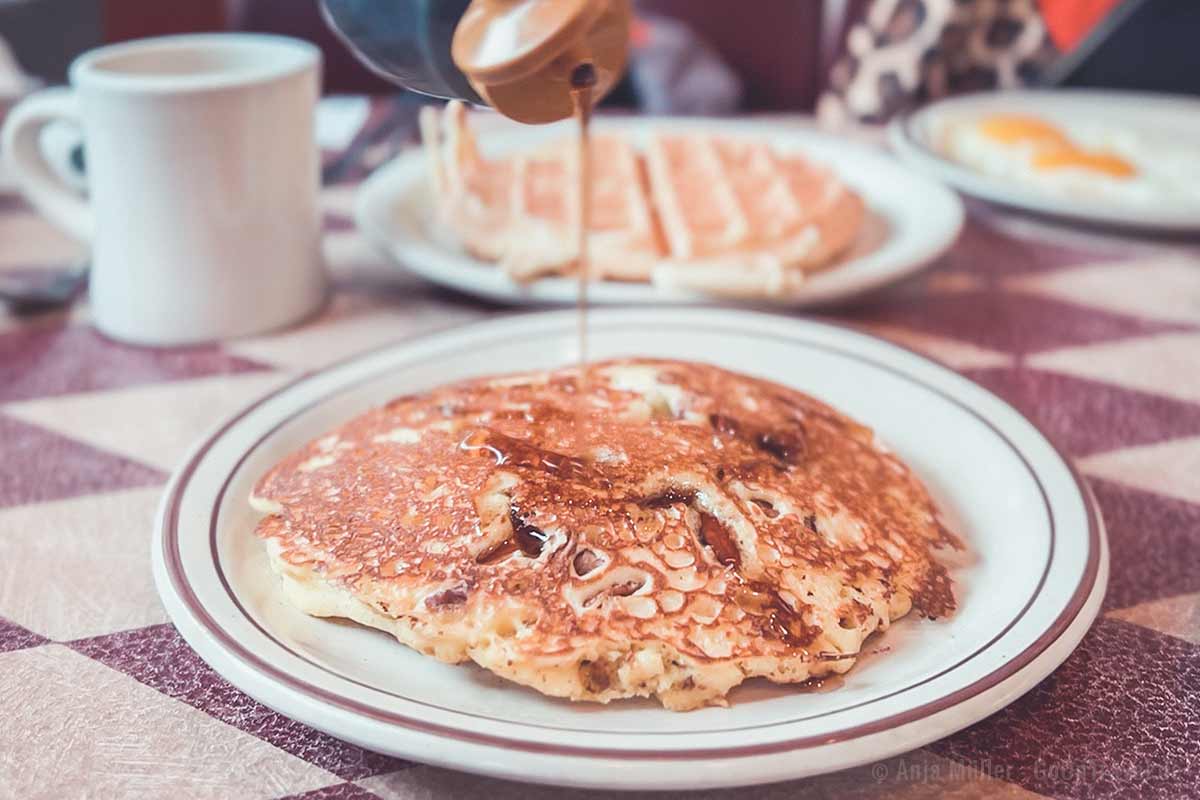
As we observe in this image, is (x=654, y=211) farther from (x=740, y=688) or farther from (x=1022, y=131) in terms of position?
(x=740, y=688)

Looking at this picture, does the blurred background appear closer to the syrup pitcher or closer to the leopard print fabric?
the leopard print fabric

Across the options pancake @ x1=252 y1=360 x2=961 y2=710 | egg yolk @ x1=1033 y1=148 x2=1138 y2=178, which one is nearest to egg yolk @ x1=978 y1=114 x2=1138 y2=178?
egg yolk @ x1=1033 y1=148 x2=1138 y2=178

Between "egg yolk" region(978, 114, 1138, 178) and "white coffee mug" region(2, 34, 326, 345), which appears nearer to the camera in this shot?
"white coffee mug" region(2, 34, 326, 345)

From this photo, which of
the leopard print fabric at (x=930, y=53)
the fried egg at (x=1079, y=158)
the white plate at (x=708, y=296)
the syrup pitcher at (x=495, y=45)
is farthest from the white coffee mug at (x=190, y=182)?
the leopard print fabric at (x=930, y=53)

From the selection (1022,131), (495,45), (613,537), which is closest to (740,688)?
(613,537)

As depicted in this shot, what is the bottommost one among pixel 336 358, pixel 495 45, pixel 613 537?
pixel 336 358

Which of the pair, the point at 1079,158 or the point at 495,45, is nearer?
the point at 495,45

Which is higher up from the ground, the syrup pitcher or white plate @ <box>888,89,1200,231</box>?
the syrup pitcher
